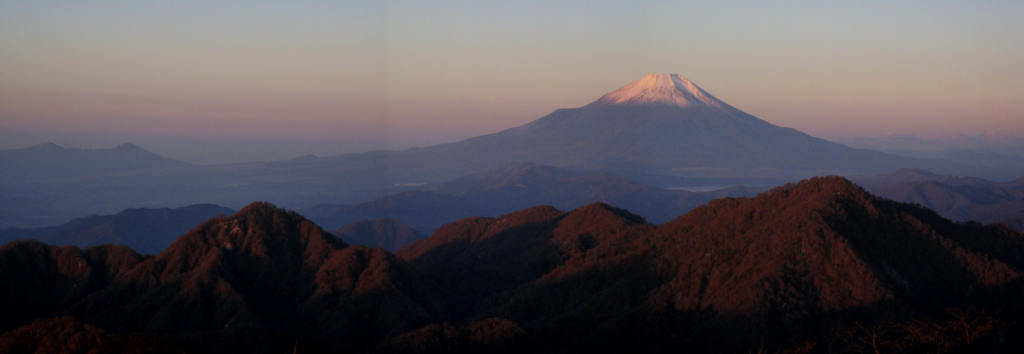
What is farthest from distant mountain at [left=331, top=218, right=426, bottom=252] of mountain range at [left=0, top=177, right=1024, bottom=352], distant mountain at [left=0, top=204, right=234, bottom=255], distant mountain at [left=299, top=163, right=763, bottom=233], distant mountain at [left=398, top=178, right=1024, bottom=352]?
mountain range at [left=0, top=177, right=1024, bottom=352]

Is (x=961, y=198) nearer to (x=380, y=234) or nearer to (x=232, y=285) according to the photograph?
(x=380, y=234)

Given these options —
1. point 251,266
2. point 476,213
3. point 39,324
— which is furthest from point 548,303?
point 476,213

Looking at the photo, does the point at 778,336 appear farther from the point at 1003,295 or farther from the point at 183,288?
the point at 183,288

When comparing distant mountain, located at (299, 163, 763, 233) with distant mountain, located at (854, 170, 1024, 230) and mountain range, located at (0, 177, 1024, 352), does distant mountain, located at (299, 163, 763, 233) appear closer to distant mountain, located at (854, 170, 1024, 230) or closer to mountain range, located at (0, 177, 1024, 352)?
distant mountain, located at (854, 170, 1024, 230)

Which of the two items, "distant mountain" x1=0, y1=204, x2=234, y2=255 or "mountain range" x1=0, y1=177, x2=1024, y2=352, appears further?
"distant mountain" x1=0, y1=204, x2=234, y2=255

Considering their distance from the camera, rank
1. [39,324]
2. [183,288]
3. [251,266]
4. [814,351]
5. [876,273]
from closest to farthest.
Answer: [39,324], [814,351], [876,273], [183,288], [251,266]

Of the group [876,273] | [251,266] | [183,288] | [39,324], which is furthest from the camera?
[251,266]

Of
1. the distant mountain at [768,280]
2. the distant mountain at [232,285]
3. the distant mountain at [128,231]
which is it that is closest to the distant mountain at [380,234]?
the distant mountain at [128,231]
